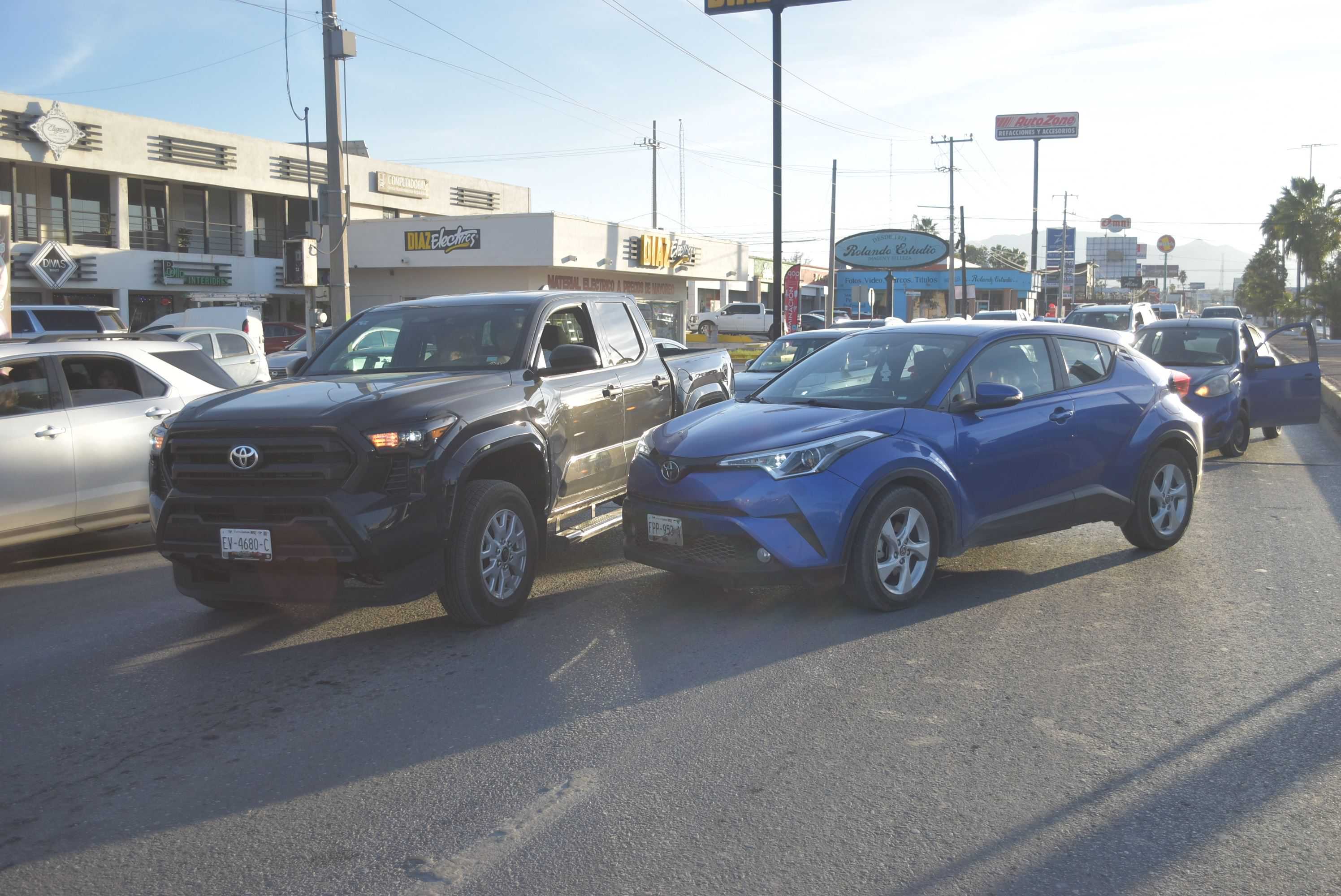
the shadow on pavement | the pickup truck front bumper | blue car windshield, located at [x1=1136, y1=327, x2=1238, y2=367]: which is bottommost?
the shadow on pavement

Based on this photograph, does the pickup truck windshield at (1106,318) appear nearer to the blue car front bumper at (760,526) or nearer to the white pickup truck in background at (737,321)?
the blue car front bumper at (760,526)

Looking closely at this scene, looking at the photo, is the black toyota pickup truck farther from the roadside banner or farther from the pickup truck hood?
the roadside banner

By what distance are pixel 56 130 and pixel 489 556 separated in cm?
3331

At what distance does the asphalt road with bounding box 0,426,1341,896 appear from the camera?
3.62 meters

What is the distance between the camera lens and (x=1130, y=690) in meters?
5.22

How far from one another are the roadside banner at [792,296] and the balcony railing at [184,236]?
20228mm

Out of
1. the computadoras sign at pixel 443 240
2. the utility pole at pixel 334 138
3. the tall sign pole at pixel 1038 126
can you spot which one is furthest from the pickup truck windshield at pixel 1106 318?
the tall sign pole at pixel 1038 126

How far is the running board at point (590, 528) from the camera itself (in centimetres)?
735

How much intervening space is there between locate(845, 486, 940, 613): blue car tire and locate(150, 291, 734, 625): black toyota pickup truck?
1.90 m

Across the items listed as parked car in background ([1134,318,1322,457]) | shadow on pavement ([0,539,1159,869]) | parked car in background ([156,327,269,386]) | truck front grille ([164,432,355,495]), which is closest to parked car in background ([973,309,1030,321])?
parked car in background ([1134,318,1322,457])

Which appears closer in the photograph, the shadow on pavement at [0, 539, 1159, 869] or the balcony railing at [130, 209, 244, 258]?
the shadow on pavement at [0, 539, 1159, 869]

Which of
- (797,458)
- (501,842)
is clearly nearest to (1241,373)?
(797,458)

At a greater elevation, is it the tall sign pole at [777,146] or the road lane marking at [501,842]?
the tall sign pole at [777,146]

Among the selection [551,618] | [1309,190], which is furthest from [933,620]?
[1309,190]
